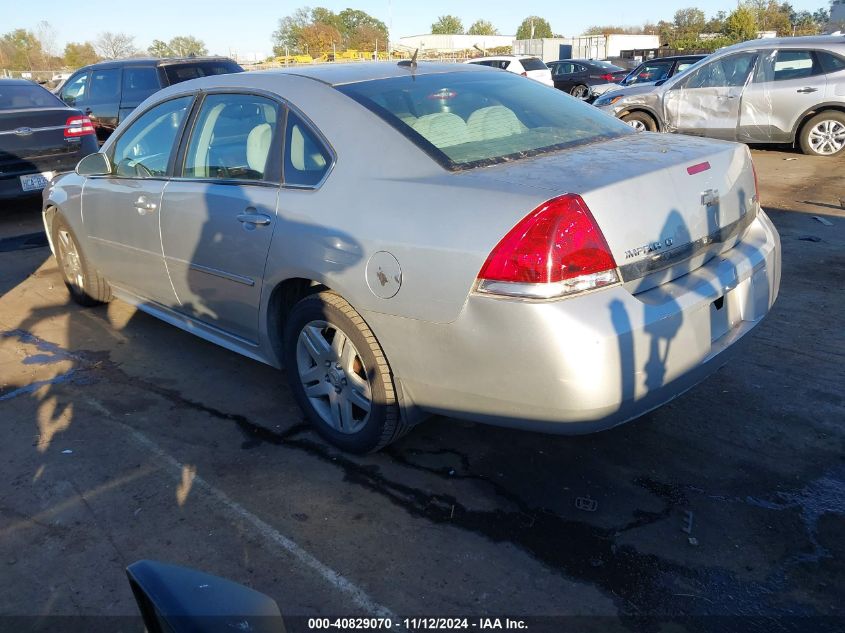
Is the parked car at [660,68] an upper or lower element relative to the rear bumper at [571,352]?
upper

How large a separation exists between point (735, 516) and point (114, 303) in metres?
4.72

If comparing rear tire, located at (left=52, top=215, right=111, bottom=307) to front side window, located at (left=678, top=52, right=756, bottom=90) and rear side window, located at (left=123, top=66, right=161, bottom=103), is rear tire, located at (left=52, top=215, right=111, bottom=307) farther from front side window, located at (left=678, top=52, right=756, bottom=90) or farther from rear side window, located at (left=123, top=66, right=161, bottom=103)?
front side window, located at (left=678, top=52, right=756, bottom=90)

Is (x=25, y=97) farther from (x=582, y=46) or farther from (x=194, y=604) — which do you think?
(x=582, y=46)

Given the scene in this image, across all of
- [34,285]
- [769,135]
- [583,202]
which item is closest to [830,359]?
[583,202]

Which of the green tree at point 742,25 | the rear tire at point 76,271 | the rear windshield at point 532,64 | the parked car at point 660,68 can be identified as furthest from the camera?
the green tree at point 742,25

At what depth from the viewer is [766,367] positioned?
4004 mm

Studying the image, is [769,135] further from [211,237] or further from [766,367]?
[211,237]

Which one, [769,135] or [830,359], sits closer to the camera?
[830,359]

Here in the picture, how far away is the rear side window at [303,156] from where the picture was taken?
3.17m

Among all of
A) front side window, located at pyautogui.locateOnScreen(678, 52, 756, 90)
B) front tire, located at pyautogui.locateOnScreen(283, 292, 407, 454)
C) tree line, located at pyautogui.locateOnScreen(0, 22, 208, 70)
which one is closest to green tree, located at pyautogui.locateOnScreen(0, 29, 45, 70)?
tree line, located at pyautogui.locateOnScreen(0, 22, 208, 70)

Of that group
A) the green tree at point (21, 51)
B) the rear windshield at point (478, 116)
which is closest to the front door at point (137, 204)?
the rear windshield at point (478, 116)

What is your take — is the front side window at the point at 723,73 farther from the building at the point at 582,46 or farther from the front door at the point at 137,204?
the building at the point at 582,46

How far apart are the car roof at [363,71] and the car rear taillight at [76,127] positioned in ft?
18.8

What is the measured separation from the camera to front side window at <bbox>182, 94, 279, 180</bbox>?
11.4 feet
